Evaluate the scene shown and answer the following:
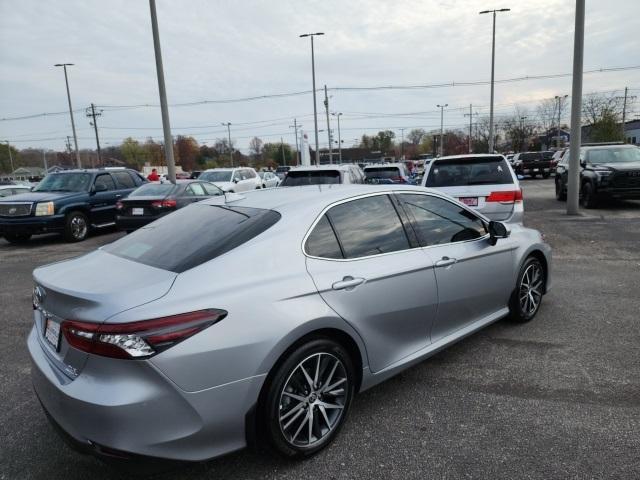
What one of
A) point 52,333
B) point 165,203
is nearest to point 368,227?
point 52,333

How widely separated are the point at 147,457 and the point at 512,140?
83.6m

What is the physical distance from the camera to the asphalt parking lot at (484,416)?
258cm

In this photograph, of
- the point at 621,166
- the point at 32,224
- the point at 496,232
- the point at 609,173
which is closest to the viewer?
the point at 496,232

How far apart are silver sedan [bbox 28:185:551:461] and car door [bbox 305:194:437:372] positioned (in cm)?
1

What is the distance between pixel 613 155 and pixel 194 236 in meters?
14.5

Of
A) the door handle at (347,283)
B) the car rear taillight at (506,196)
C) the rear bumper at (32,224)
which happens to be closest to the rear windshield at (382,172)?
the car rear taillight at (506,196)

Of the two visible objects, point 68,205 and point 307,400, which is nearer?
point 307,400

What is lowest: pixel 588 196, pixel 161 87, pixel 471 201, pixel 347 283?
pixel 588 196

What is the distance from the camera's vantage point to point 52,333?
249cm

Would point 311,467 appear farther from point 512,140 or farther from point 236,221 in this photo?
point 512,140

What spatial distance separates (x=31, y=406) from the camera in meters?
3.39

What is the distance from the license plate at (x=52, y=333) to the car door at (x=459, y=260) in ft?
7.99

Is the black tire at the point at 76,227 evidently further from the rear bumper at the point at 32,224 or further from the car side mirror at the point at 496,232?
the car side mirror at the point at 496,232

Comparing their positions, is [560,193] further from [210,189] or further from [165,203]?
[165,203]
